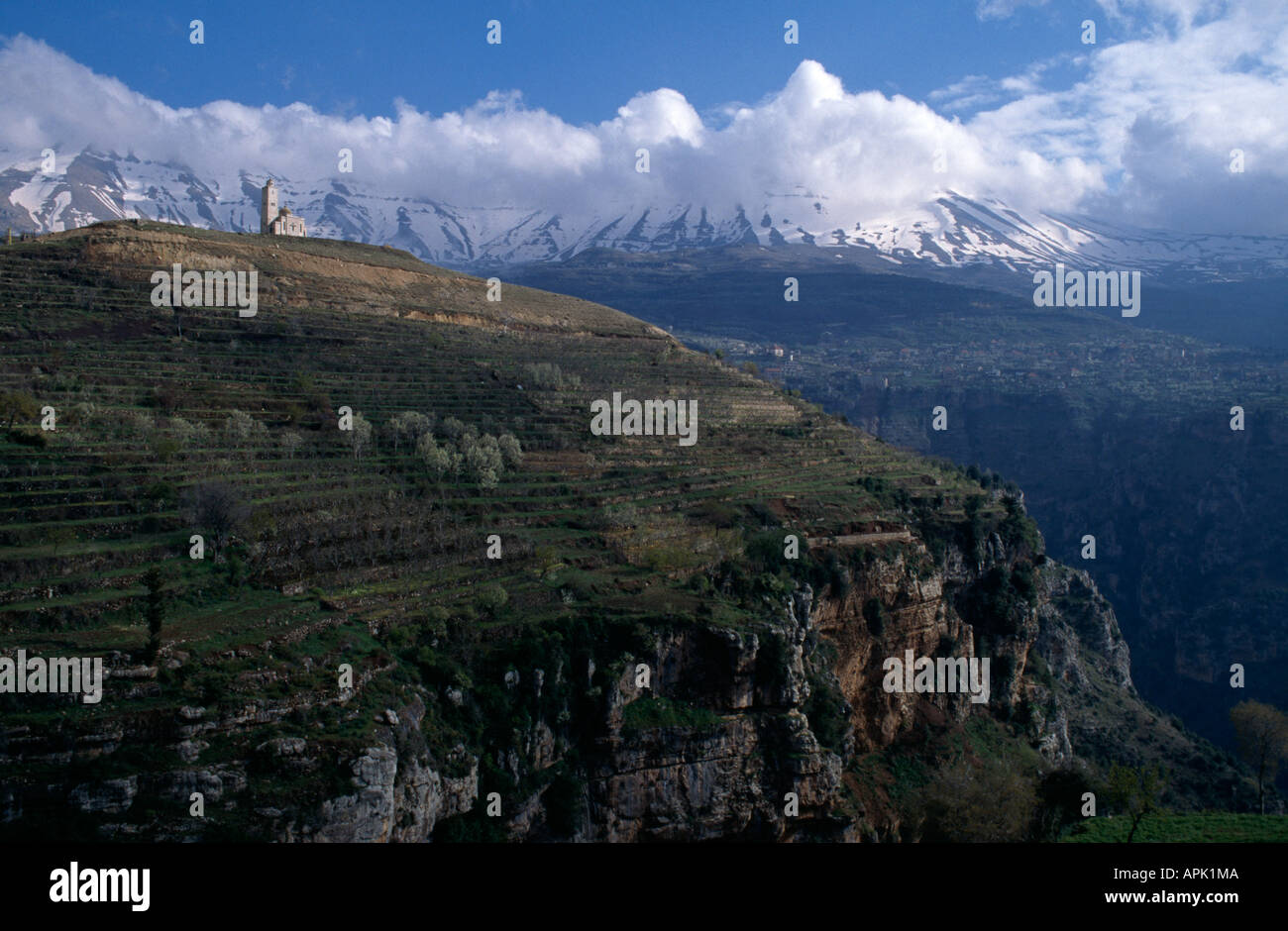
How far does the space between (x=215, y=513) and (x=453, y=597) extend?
7723 millimetres

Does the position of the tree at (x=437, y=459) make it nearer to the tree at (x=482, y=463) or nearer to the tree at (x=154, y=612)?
the tree at (x=482, y=463)

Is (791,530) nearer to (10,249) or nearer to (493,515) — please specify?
(493,515)

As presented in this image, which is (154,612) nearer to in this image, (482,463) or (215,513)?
(215,513)

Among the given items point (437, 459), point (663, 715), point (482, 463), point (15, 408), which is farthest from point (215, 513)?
point (663, 715)

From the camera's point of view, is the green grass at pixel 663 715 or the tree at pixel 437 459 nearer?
the green grass at pixel 663 715

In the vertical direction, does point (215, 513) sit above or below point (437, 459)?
below

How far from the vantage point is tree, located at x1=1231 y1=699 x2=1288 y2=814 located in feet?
137

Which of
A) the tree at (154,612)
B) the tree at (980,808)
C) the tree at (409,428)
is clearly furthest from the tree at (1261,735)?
the tree at (154,612)

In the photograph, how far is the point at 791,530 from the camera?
40.6 meters

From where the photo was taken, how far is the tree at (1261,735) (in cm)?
4166

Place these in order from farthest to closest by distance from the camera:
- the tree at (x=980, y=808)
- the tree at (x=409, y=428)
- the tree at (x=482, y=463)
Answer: the tree at (x=409, y=428) → the tree at (x=482, y=463) → the tree at (x=980, y=808)

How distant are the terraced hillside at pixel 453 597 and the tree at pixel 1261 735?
4.12 metres

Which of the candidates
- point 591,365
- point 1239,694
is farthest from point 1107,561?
point 591,365

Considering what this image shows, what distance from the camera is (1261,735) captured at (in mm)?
42625
